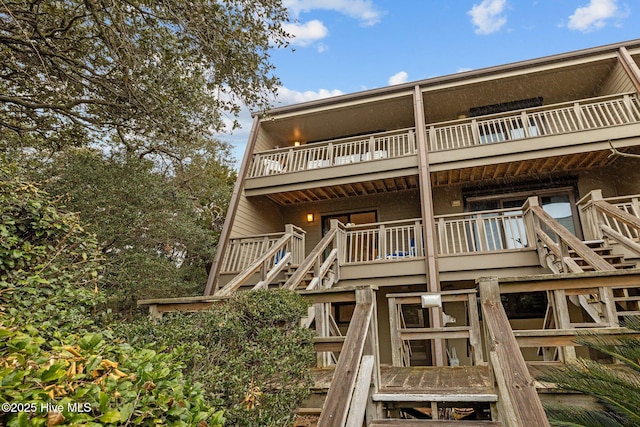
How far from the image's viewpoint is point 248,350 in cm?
266

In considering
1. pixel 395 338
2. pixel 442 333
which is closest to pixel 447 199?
pixel 442 333

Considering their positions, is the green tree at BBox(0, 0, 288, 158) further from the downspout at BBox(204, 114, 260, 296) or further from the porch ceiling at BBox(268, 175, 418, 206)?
the porch ceiling at BBox(268, 175, 418, 206)

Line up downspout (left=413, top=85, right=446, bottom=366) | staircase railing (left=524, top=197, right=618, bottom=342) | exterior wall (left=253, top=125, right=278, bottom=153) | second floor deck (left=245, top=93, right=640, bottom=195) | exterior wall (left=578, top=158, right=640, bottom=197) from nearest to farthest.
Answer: staircase railing (left=524, top=197, right=618, bottom=342)
downspout (left=413, top=85, right=446, bottom=366)
second floor deck (left=245, top=93, right=640, bottom=195)
exterior wall (left=578, top=158, right=640, bottom=197)
exterior wall (left=253, top=125, right=278, bottom=153)

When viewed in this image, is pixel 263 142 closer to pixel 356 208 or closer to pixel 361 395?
pixel 356 208

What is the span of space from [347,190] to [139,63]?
643cm

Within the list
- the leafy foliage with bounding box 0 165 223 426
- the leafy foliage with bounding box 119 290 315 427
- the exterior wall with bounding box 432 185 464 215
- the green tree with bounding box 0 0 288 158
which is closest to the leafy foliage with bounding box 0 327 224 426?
the leafy foliage with bounding box 0 165 223 426

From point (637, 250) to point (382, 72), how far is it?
34.4ft

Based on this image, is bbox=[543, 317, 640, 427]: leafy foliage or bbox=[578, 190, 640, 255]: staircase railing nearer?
bbox=[543, 317, 640, 427]: leafy foliage

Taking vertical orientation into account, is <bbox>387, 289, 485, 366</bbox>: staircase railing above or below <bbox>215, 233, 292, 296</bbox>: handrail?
below

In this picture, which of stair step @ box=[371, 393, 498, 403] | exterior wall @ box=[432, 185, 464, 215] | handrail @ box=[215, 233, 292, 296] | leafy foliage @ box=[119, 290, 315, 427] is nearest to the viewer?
leafy foliage @ box=[119, 290, 315, 427]

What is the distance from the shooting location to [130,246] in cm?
732

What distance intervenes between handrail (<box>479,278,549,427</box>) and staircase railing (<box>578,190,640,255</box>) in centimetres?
468

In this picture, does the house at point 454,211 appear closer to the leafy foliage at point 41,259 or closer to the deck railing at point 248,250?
the deck railing at point 248,250

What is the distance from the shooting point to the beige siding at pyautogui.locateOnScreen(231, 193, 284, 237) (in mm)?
9484
